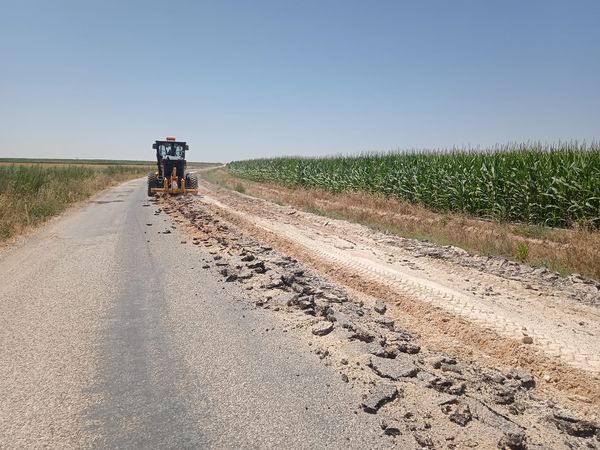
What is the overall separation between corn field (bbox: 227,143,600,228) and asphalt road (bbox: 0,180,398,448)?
979 cm

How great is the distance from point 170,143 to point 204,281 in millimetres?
19356

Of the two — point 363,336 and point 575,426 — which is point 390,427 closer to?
point 575,426

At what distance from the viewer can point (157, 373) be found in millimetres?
3953

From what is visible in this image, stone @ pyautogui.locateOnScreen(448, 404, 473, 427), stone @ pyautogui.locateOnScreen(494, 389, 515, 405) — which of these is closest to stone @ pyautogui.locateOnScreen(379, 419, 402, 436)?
stone @ pyautogui.locateOnScreen(448, 404, 473, 427)

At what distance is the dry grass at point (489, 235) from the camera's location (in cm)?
807

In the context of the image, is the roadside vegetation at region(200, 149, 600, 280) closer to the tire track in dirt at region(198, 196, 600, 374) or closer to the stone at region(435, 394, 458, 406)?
the tire track in dirt at region(198, 196, 600, 374)

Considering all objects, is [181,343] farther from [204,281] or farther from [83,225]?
[83,225]

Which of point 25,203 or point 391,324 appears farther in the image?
point 25,203

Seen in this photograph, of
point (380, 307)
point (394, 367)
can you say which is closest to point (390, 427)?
point (394, 367)

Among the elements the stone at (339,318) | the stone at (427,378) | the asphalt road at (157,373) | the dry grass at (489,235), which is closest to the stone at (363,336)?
the stone at (339,318)

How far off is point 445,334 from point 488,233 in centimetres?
711

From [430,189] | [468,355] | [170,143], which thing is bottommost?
[468,355]

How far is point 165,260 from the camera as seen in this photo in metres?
8.56

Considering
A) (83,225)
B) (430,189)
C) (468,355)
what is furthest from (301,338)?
(430,189)
